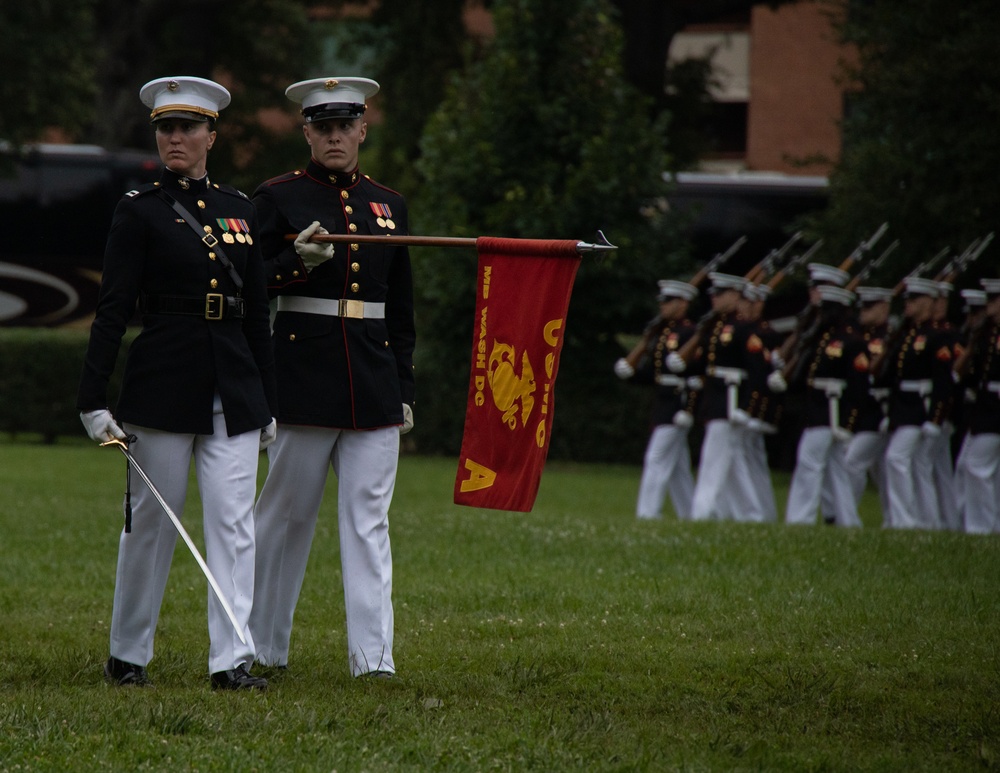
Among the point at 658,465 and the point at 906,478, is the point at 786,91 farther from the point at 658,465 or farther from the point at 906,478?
the point at 658,465

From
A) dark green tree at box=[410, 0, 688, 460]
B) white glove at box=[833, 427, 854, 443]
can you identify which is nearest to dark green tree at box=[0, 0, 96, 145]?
dark green tree at box=[410, 0, 688, 460]

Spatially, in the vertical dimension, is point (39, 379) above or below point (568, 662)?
below

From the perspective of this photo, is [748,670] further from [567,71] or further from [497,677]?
[567,71]

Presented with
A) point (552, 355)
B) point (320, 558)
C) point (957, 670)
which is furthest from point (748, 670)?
point (320, 558)

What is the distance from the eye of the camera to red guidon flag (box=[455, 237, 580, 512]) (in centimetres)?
643

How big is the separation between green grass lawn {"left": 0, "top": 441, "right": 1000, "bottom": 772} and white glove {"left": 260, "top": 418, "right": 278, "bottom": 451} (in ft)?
3.23

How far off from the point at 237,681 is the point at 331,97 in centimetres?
242

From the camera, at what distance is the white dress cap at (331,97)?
668 centimetres

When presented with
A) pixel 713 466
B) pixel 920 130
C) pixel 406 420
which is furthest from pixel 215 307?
pixel 920 130

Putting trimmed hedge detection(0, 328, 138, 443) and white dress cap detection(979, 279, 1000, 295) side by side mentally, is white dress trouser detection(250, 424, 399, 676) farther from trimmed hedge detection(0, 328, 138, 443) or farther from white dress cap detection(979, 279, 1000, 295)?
trimmed hedge detection(0, 328, 138, 443)

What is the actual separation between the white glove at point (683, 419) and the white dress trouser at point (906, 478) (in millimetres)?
1952

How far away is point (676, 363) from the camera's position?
15758 millimetres

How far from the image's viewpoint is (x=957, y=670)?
686 centimetres

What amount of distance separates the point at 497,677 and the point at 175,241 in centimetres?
223
